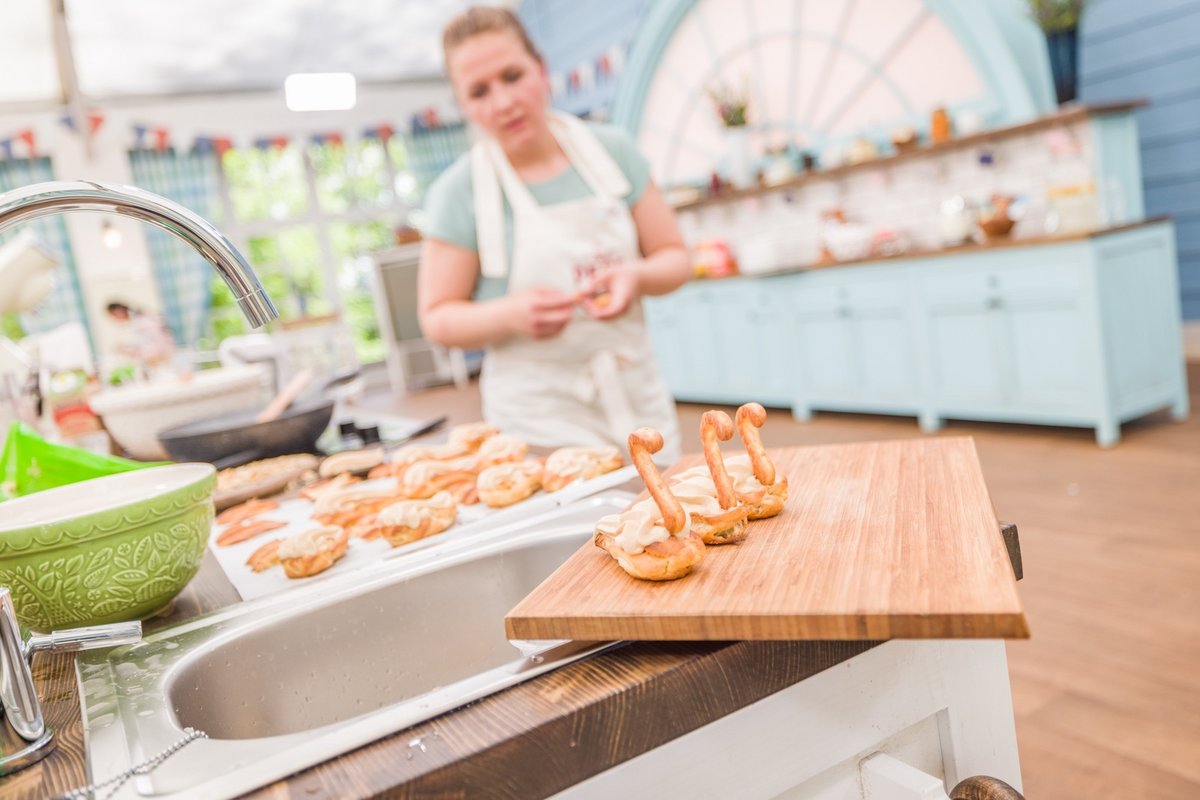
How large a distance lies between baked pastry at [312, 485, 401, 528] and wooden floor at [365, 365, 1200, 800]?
1.32 m

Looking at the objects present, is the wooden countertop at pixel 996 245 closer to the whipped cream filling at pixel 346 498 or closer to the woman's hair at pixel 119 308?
the whipped cream filling at pixel 346 498

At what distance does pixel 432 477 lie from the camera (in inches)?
51.1

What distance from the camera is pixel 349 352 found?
9.01 meters

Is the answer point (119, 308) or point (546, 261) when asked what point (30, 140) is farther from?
point (546, 261)

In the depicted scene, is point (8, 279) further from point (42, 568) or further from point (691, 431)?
point (691, 431)

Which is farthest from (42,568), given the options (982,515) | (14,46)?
(14,46)

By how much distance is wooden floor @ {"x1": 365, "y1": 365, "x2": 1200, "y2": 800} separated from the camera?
1.86 m

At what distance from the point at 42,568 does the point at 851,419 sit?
4812 mm

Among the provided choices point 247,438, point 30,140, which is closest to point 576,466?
point 247,438

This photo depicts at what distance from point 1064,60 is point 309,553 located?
15.0 feet

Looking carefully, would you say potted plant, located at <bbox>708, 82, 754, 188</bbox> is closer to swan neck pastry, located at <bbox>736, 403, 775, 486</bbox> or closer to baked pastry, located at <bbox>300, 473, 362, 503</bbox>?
baked pastry, located at <bbox>300, 473, 362, 503</bbox>

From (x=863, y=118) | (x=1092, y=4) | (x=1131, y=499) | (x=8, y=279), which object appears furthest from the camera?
(x=863, y=118)

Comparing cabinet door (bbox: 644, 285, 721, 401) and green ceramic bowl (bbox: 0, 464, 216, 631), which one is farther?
cabinet door (bbox: 644, 285, 721, 401)

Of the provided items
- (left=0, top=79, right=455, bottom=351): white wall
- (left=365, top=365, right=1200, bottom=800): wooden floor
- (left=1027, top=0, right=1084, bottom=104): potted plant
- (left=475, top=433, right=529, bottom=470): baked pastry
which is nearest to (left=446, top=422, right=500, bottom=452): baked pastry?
(left=475, top=433, right=529, bottom=470): baked pastry
